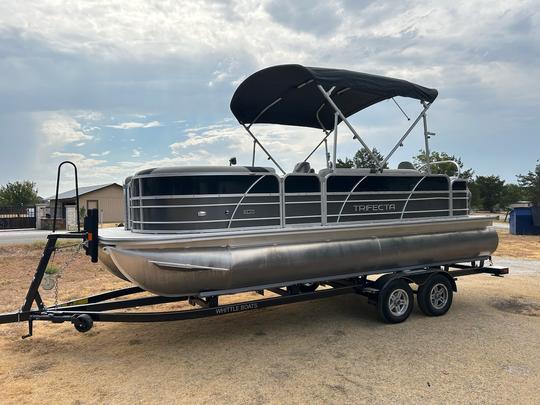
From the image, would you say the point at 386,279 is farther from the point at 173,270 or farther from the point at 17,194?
the point at 17,194

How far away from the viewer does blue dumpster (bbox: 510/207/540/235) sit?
2080cm

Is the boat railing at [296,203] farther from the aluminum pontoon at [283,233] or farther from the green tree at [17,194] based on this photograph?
the green tree at [17,194]

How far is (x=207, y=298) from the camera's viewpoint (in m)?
5.26

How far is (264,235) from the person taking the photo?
5.09 m

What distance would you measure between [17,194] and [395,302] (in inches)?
2414

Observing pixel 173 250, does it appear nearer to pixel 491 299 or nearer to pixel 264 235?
pixel 264 235

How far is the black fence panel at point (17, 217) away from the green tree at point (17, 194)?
894 inches

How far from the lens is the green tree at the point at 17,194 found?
56.4 metres

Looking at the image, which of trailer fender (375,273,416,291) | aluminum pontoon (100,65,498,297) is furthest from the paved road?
trailer fender (375,273,416,291)

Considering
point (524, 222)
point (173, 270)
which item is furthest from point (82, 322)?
point (524, 222)

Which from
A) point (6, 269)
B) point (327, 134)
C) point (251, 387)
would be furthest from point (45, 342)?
point (6, 269)

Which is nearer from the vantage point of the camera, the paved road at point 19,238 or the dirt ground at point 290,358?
the dirt ground at point 290,358

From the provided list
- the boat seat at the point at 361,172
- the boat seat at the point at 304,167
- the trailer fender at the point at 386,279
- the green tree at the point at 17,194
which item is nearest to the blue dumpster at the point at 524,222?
the boat seat at the point at 361,172

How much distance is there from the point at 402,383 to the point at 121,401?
2669mm
